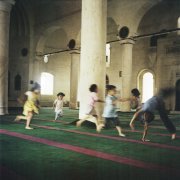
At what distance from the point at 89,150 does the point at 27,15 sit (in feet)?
62.5

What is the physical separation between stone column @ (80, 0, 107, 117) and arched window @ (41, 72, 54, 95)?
1775 cm

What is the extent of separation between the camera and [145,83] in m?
22.3

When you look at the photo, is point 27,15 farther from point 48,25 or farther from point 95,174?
point 95,174

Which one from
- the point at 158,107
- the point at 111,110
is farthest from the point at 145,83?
the point at 158,107

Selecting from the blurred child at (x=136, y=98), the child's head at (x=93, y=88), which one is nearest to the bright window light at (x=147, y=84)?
the blurred child at (x=136, y=98)

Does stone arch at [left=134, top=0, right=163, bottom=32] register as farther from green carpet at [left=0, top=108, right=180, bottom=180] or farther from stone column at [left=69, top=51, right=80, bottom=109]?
green carpet at [left=0, top=108, right=180, bottom=180]

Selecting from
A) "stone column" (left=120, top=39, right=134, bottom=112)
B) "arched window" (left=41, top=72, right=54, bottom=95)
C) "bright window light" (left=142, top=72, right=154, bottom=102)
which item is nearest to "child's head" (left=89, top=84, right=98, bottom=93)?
"stone column" (left=120, top=39, right=134, bottom=112)

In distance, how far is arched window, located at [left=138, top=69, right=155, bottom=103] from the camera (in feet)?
72.6

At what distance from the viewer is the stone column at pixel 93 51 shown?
8273mm

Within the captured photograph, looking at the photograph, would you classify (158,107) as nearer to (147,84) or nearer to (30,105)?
(30,105)

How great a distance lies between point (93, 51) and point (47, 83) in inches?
719

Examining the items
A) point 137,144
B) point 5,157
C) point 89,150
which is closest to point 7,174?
point 5,157

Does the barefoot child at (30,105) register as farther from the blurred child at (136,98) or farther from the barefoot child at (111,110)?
the blurred child at (136,98)

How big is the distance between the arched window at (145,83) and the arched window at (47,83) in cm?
878
